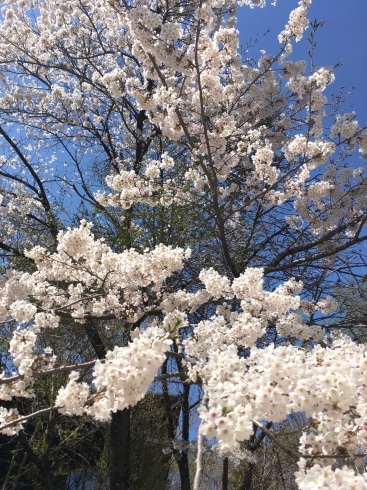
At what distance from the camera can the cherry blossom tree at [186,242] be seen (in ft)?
6.40

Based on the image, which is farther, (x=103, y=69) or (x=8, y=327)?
(x=103, y=69)

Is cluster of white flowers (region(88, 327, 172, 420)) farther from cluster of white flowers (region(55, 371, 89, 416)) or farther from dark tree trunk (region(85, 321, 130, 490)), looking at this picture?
dark tree trunk (region(85, 321, 130, 490))

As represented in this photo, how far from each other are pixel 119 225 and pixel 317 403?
5197 mm

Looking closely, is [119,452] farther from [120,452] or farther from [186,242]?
[186,242]

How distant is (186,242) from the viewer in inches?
261

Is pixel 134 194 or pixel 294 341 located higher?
pixel 134 194

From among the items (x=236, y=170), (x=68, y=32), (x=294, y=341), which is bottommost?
(x=294, y=341)

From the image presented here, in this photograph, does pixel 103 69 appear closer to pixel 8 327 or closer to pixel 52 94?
pixel 52 94

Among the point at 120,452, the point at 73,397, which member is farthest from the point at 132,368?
the point at 120,452

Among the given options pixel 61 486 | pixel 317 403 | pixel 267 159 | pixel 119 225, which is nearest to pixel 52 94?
pixel 119 225

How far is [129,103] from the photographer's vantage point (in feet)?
28.3

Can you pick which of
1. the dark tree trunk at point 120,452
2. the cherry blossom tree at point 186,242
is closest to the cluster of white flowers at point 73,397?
the cherry blossom tree at point 186,242

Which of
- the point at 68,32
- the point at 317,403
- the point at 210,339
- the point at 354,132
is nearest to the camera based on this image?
the point at 317,403

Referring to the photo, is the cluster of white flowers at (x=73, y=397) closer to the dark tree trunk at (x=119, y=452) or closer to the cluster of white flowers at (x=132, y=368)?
the cluster of white flowers at (x=132, y=368)
